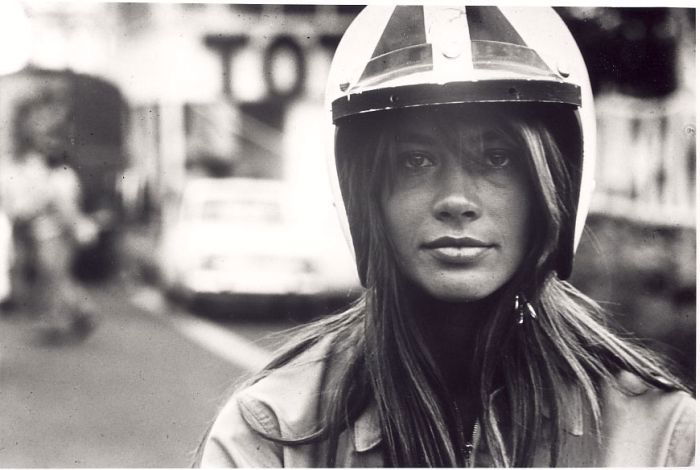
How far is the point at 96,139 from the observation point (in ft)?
10.4

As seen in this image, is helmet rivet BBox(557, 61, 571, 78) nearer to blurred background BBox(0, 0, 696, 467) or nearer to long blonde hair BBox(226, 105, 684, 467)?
blurred background BBox(0, 0, 696, 467)

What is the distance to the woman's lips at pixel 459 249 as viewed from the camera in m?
3.01

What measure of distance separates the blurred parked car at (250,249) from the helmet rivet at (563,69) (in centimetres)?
88

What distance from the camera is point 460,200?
3002 millimetres

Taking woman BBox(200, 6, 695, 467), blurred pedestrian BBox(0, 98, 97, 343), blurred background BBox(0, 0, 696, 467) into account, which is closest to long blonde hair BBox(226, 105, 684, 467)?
woman BBox(200, 6, 695, 467)

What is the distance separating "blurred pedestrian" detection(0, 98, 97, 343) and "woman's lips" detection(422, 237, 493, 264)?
3.65ft

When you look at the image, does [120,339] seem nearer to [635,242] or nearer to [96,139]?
[96,139]

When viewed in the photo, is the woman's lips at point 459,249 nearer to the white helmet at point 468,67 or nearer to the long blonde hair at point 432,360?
the long blonde hair at point 432,360

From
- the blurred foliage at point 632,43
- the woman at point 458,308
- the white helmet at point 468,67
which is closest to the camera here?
the white helmet at point 468,67

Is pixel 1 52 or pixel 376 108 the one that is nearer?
pixel 376 108

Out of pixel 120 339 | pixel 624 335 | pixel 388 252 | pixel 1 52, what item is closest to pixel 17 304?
pixel 120 339

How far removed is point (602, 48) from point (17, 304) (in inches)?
82.3

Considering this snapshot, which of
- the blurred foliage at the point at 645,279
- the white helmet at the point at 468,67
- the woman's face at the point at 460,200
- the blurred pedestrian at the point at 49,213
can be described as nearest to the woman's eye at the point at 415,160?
the woman's face at the point at 460,200

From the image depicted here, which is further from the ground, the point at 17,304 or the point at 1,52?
the point at 1,52
